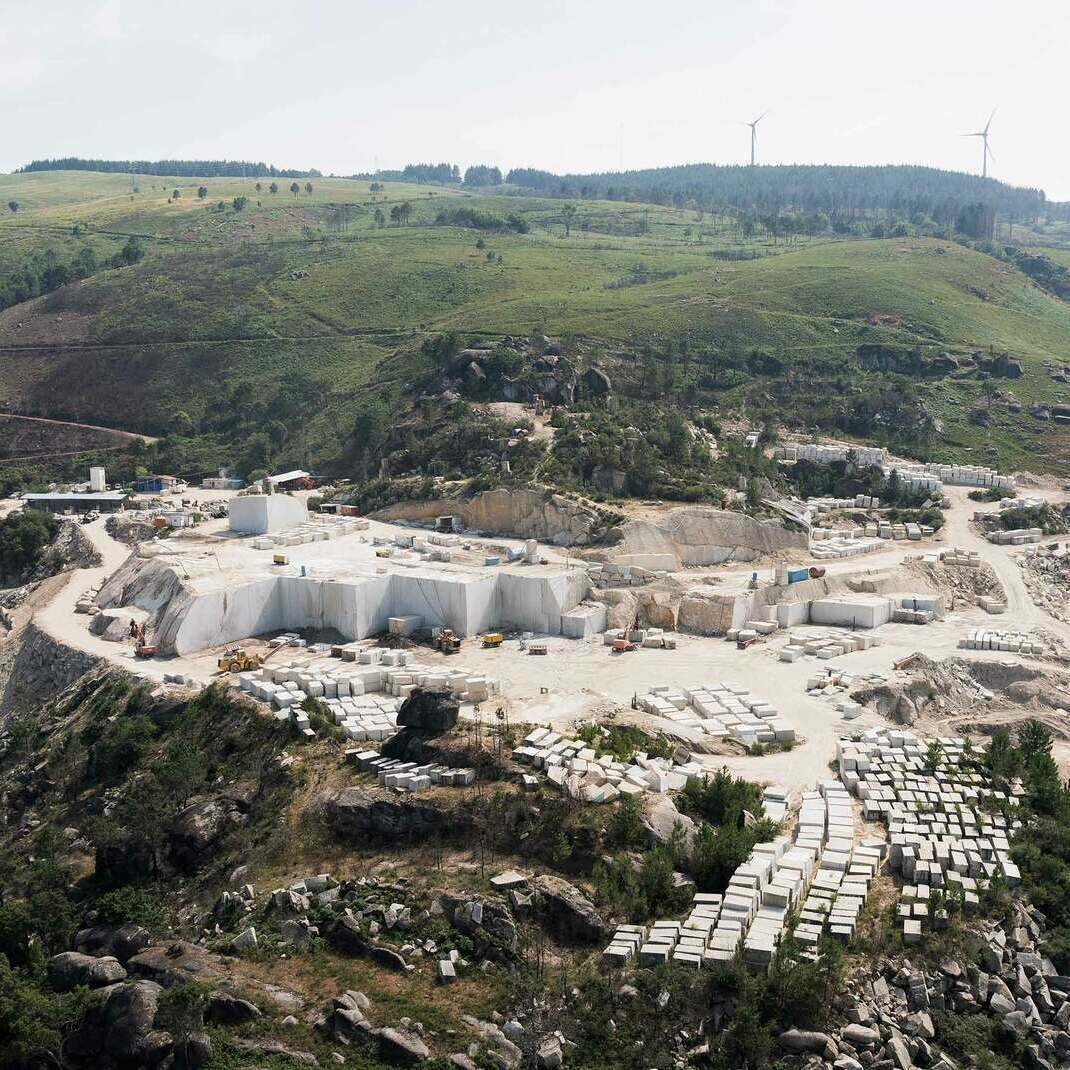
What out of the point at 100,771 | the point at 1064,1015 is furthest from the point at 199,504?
the point at 1064,1015

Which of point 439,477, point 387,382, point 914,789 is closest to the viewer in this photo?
point 914,789

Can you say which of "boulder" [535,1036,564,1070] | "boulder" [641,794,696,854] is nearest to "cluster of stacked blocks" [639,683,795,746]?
"boulder" [641,794,696,854]

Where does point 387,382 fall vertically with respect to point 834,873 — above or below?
above

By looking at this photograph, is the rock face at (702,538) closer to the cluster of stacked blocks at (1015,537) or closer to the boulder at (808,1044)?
the cluster of stacked blocks at (1015,537)

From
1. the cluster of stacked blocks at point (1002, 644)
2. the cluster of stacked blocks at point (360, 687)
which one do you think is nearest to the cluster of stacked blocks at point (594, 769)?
the cluster of stacked blocks at point (360, 687)

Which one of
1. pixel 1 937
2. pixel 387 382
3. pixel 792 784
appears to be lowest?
pixel 1 937

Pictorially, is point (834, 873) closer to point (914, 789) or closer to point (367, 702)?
point (914, 789)

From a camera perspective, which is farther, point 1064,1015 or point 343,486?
point 343,486
